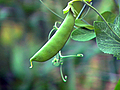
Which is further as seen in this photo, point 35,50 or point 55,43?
point 35,50

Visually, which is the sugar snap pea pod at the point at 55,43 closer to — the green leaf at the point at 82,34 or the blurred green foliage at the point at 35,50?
the green leaf at the point at 82,34

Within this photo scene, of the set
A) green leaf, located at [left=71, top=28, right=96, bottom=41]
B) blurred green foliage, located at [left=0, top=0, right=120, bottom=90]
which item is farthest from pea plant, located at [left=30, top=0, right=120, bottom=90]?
blurred green foliage, located at [left=0, top=0, right=120, bottom=90]

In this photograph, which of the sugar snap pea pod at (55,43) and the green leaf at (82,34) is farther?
the green leaf at (82,34)

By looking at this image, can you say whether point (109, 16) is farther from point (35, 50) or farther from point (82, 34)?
point (35, 50)

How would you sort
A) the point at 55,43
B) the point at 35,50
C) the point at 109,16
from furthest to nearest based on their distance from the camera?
the point at 35,50 < the point at 109,16 < the point at 55,43

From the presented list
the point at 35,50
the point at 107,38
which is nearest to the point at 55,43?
the point at 107,38

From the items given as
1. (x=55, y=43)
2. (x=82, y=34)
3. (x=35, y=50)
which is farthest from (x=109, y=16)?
(x=35, y=50)

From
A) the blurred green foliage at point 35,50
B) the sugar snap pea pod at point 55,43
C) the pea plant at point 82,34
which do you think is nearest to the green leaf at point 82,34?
the pea plant at point 82,34

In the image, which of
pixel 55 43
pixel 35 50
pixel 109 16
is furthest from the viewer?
pixel 35 50
